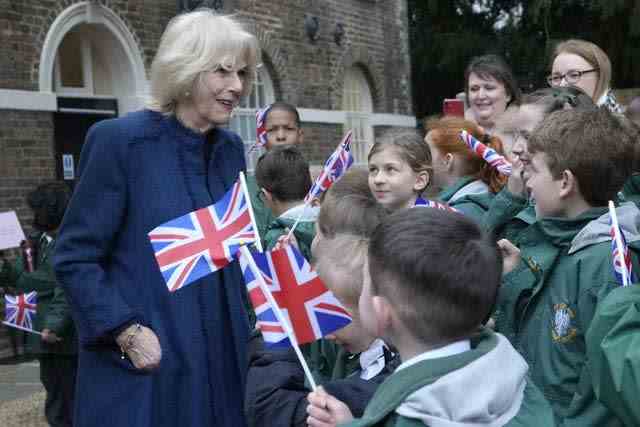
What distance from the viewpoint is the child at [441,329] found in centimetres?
169

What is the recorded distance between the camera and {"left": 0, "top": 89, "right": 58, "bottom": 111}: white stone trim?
8945mm

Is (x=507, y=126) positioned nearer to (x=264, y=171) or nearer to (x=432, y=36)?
(x=264, y=171)

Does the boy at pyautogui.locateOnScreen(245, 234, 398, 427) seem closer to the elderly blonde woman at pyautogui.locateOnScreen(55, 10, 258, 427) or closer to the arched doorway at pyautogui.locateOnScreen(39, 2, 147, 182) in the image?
the elderly blonde woman at pyautogui.locateOnScreen(55, 10, 258, 427)

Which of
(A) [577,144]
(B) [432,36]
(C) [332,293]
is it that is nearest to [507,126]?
(A) [577,144]

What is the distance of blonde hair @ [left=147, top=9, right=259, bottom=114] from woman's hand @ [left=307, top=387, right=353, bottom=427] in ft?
4.67

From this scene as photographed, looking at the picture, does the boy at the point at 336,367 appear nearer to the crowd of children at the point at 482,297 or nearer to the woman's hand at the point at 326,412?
the crowd of children at the point at 482,297

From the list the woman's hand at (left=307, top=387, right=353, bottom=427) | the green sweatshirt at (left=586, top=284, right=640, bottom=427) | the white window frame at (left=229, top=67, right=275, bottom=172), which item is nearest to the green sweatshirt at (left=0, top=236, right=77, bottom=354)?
the woman's hand at (left=307, top=387, right=353, bottom=427)

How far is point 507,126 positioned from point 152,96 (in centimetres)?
214

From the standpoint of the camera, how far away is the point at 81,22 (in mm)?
10000

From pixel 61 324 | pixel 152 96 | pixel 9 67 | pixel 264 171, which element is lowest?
pixel 61 324

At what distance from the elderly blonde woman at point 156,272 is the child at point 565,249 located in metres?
0.94

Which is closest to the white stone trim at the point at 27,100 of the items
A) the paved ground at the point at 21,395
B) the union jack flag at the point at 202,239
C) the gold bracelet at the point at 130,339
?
the paved ground at the point at 21,395

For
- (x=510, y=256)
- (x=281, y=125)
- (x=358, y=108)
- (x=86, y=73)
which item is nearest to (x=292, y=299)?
(x=510, y=256)

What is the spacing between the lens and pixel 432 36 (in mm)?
23344
